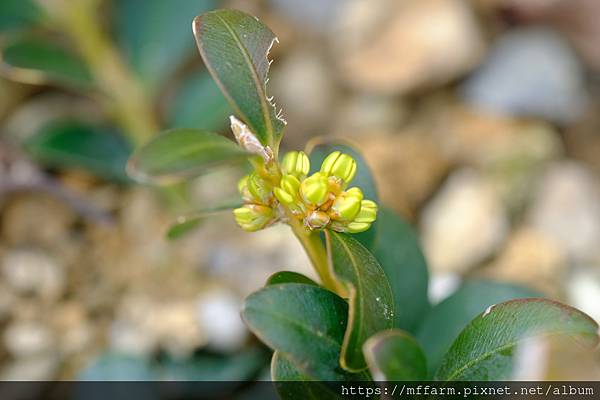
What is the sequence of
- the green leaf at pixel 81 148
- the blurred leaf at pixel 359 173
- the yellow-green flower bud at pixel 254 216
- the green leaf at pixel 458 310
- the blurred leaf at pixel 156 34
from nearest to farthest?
the yellow-green flower bud at pixel 254 216 < the blurred leaf at pixel 359 173 < the green leaf at pixel 458 310 < the green leaf at pixel 81 148 < the blurred leaf at pixel 156 34

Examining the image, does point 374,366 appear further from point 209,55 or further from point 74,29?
point 74,29

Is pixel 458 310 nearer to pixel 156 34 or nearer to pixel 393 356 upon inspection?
pixel 393 356

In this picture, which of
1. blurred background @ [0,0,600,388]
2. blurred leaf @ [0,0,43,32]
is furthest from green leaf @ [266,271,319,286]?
blurred leaf @ [0,0,43,32]

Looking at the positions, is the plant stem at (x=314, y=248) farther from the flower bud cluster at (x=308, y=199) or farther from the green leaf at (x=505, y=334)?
the green leaf at (x=505, y=334)

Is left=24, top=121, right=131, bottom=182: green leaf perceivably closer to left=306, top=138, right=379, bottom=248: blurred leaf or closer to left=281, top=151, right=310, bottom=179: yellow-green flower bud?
left=306, top=138, right=379, bottom=248: blurred leaf

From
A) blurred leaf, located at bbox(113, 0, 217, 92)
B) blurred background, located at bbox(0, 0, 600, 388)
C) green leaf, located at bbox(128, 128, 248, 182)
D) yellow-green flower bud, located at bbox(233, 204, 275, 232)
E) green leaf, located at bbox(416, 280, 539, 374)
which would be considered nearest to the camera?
green leaf, located at bbox(128, 128, 248, 182)

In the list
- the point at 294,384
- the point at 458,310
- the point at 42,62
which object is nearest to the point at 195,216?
the point at 294,384

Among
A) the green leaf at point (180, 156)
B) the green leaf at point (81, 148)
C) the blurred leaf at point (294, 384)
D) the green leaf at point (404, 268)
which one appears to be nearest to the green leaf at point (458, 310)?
the green leaf at point (404, 268)
